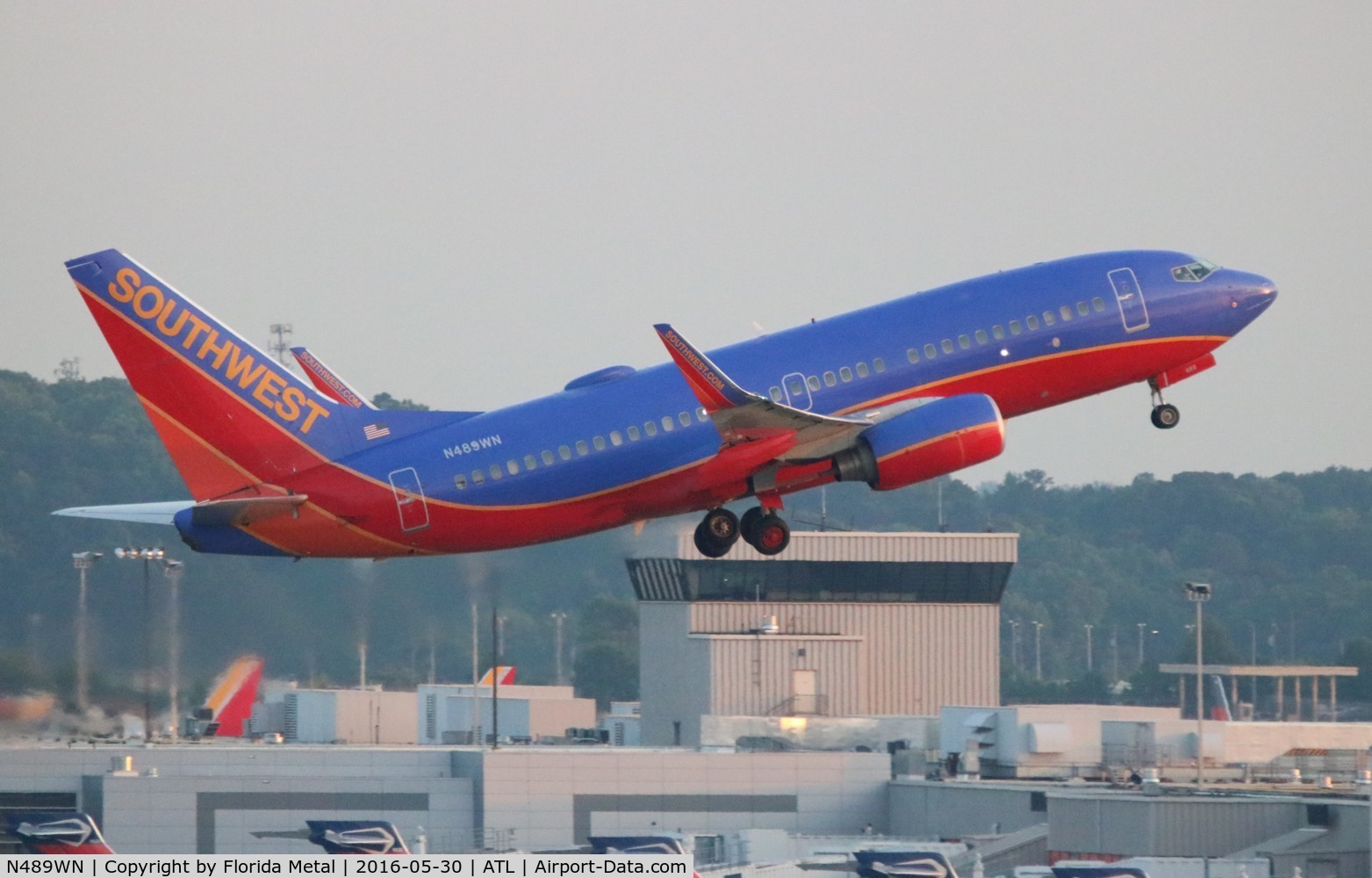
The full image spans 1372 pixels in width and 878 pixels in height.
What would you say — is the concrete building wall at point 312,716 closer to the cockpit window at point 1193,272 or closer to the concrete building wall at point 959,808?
the concrete building wall at point 959,808

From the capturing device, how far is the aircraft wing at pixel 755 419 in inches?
1882

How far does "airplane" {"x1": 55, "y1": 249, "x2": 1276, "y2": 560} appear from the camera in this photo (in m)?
49.2

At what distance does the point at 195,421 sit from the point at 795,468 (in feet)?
43.5

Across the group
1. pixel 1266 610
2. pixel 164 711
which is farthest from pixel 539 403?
pixel 1266 610

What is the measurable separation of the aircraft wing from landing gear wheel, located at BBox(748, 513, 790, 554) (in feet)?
6.73

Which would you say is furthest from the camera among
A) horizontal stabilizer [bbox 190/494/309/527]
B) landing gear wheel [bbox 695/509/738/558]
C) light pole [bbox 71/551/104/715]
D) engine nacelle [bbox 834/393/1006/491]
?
light pole [bbox 71/551/104/715]

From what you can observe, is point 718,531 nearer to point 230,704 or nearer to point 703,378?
point 703,378

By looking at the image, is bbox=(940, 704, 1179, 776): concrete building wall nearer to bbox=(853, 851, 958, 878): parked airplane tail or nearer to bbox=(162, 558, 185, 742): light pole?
bbox=(162, 558, 185, 742): light pole

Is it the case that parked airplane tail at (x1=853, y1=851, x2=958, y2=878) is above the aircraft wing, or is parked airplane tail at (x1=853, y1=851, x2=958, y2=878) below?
below

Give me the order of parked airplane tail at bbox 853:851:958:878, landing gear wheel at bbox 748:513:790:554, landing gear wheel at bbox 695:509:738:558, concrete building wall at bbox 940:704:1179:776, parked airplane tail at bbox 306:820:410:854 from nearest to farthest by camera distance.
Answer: parked airplane tail at bbox 853:851:958:878, parked airplane tail at bbox 306:820:410:854, landing gear wheel at bbox 748:513:790:554, landing gear wheel at bbox 695:509:738:558, concrete building wall at bbox 940:704:1179:776

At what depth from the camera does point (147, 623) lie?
6681 centimetres

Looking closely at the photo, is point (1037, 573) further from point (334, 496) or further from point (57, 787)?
point (334, 496)

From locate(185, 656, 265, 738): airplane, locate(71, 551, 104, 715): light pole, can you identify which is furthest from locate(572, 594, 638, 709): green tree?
locate(71, 551, 104, 715): light pole

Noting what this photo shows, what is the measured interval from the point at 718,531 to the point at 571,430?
5.34 m
